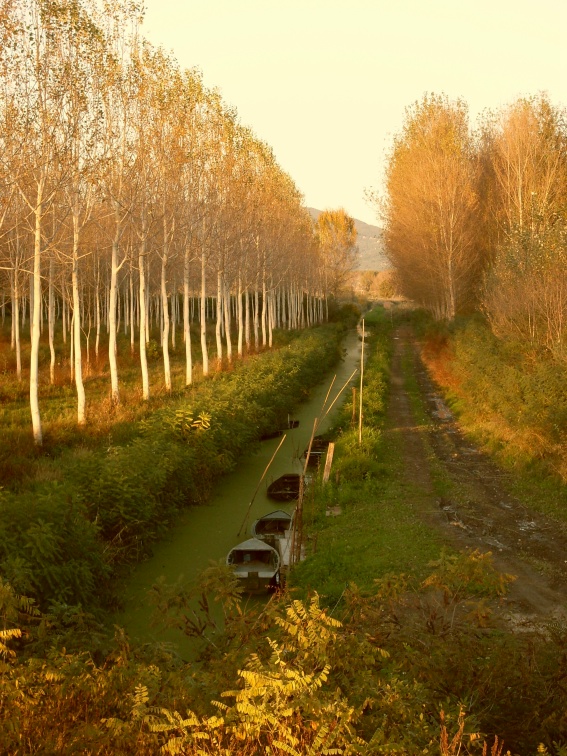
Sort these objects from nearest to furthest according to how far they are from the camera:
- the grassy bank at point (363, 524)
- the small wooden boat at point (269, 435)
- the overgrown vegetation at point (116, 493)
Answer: the overgrown vegetation at point (116, 493)
the grassy bank at point (363, 524)
the small wooden boat at point (269, 435)

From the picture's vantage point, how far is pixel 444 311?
158 ft

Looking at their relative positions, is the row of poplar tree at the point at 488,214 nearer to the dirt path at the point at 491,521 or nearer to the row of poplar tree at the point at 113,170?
the dirt path at the point at 491,521

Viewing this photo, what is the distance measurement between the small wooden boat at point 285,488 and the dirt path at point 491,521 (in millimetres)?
2920

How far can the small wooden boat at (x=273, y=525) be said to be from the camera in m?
13.1

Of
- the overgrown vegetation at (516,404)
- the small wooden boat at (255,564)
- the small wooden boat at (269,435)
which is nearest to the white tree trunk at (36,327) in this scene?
the small wooden boat at (255,564)

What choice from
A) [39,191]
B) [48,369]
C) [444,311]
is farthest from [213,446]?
[444,311]

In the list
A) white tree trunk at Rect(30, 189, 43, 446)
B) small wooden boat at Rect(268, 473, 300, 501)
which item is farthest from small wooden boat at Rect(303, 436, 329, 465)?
white tree trunk at Rect(30, 189, 43, 446)

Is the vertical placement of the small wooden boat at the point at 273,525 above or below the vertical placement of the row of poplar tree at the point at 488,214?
below

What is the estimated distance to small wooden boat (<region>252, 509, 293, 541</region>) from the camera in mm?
13094

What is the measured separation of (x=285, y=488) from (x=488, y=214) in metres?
27.7

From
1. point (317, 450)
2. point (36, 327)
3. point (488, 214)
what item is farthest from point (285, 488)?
point (488, 214)

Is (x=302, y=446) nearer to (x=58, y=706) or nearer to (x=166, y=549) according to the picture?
(x=166, y=549)

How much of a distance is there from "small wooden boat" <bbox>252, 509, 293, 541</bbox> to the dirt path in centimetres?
284

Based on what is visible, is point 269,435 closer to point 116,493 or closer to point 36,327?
point 36,327
